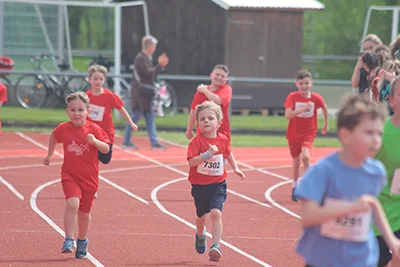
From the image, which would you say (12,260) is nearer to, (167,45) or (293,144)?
(293,144)

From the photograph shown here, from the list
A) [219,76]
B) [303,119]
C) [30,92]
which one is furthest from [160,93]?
[219,76]

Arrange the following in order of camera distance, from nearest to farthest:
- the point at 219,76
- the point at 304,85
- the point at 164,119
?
the point at 219,76
the point at 304,85
the point at 164,119

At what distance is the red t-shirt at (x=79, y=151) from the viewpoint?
895 centimetres

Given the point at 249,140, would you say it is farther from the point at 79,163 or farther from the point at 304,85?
the point at 79,163

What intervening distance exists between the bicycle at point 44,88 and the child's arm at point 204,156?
1650cm

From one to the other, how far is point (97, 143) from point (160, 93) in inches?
608

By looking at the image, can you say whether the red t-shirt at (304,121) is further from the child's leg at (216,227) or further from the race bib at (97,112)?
the child's leg at (216,227)

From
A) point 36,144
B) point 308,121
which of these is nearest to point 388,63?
point 308,121

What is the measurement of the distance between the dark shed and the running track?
27.0 feet

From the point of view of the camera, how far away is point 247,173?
15.8m

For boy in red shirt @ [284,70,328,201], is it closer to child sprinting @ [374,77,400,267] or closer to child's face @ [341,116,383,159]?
child sprinting @ [374,77,400,267]

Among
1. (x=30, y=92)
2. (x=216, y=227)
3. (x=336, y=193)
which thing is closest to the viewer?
(x=336, y=193)

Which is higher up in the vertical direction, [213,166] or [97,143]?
[97,143]

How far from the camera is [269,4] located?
26141 mm
